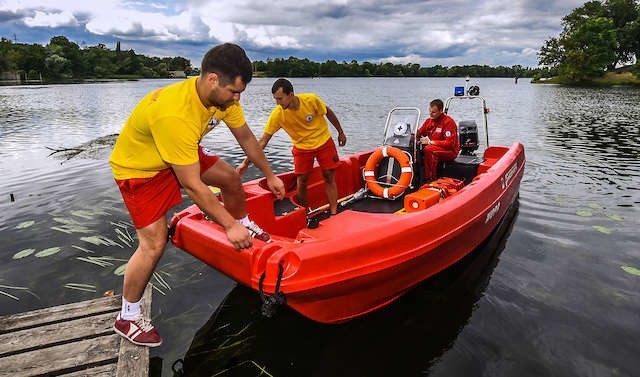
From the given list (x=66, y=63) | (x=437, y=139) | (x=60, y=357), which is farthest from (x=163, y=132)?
(x=66, y=63)

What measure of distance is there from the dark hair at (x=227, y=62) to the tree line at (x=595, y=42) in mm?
68298

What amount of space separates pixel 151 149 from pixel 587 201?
24.6 feet

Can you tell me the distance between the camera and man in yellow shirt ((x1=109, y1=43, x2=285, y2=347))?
2.19 metres

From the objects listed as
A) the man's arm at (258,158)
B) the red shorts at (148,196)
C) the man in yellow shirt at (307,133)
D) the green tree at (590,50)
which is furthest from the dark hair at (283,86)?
the green tree at (590,50)

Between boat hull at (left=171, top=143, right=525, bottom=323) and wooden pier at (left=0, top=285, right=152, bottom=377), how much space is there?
0.86 meters

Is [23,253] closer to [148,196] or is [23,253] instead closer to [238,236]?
[148,196]

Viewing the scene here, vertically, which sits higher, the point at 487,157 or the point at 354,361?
the point at 487,157

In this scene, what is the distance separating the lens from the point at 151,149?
8.27ft

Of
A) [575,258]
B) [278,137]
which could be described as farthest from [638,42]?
[575,258]

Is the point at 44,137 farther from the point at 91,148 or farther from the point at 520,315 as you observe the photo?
the point at 520,315

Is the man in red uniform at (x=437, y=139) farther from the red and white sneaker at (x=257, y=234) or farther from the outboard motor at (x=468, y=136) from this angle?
the red and white sneaker at (x=257, y=234)

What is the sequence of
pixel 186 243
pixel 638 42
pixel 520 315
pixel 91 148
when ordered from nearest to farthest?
pixel 186 243
pixel 520 315
pixel 91 148
pixel 638 42

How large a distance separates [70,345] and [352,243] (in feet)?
7.35

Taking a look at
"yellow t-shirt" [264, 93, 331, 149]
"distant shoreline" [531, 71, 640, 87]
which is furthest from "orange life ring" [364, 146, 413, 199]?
"distant shoreline" [531, 71, 640, 87]
